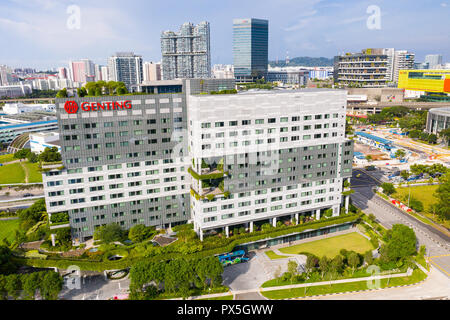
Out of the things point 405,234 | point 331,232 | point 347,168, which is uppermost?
point 347,168

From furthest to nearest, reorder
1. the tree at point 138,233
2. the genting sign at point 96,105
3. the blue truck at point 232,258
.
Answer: the tree at point 138,233 → the blue truck at point 232,258 → the genting sign at point 96,105

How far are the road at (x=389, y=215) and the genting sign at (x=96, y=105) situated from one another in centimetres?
5768

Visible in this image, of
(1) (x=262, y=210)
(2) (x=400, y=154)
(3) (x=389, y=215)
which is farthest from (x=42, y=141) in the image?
(2) (x=400, y=154)

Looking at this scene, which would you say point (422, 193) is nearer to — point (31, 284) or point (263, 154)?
point (263, 154)

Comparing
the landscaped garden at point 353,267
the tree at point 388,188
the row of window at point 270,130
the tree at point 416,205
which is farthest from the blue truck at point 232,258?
the tree at point 388,188

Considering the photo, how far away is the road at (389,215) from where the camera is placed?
61.4 meters

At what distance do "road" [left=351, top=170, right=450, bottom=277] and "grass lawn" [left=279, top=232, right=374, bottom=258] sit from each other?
9.63 m

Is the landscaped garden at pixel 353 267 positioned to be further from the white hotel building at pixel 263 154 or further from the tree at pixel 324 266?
the white hotel building at pixel 263 154

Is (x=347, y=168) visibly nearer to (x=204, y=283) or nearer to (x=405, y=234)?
(x=405, y=234)

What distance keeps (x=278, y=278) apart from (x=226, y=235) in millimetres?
13171

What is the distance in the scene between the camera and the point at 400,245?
5466 centimetres

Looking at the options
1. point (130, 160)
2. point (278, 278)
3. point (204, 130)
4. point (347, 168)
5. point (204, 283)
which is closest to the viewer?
point (204, 283)
